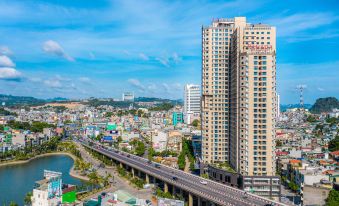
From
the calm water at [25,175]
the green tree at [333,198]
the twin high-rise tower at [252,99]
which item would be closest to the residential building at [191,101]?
the calm water at [25,175]

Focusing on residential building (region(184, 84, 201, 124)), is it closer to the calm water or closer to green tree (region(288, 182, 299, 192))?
the calm water

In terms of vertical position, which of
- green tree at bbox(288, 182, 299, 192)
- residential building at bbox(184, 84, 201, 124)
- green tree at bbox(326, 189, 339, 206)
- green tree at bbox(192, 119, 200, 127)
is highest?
residential building at bbox(184, 84, 201, 124)

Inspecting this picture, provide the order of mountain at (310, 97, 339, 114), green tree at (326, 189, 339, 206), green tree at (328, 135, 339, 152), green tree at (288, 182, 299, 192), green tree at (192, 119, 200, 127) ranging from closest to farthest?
green tree at (326, 189, 339, 206), green tree at (288, 182, 299, 192), green tree at (328, 135, 339, 152), green tree at (192, 119, 200, 127), mountain at (310, 97, 339, 114)

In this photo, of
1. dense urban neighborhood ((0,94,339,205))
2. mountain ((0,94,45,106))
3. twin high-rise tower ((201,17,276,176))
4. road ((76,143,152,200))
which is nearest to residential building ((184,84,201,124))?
dense urban neighborhood ((0,94,339,205))

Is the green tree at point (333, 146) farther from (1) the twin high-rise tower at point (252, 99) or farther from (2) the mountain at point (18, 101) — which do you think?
(2) the mountain at point (18, 101)

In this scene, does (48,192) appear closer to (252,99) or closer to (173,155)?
(252,99)

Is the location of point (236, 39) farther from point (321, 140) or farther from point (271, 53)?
point (321, 140)

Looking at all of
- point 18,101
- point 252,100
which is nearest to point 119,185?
point 252,100
